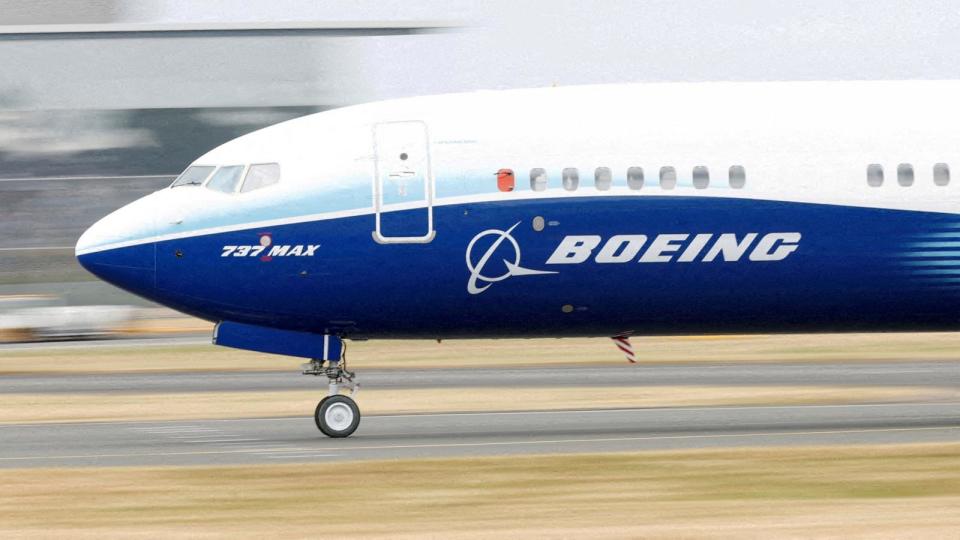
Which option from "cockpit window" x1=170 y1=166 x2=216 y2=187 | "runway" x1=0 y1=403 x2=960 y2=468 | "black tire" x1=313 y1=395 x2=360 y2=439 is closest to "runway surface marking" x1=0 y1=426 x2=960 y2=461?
"runway" x1=0 y1=403 x2=960 y2=468

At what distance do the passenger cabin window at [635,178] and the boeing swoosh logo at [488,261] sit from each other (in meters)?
1.43

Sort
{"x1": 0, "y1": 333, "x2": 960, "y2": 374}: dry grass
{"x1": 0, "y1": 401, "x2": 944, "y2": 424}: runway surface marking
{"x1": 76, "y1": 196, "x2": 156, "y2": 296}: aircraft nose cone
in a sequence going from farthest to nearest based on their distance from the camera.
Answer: {"x1": 0, "y1": 333, "x2": 960, "y2": 374}: dry grass < {"x1": 0, "y1": 401, "x2": 944, "y2": 424}: runway surface marking < {"x1": 76, "y1": 196, "x2": 156, "y2": 296}: aircraft nose cone

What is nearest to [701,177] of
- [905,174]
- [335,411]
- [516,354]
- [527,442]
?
[905,174]

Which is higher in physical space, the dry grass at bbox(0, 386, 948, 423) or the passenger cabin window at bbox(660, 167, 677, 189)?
the passenger cabin window at bbox(660, 167, 677, 189)

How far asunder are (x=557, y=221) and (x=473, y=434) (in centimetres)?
298

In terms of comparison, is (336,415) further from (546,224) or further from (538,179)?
(538,179)

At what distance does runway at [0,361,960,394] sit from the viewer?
30.1 metres

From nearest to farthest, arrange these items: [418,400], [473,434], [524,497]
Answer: [524,497] → [473,434] → [418,400]

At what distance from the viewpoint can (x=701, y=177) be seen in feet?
69.1

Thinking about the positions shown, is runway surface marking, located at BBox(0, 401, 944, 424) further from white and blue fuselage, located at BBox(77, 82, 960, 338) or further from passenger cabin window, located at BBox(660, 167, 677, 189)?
passenger cabin window, located at BBox(660, 167, 677, 189)

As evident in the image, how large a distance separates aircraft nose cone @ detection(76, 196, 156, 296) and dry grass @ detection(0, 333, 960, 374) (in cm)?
1480

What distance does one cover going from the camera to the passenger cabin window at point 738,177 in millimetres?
21078

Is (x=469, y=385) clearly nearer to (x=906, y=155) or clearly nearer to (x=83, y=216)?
(x=906, y=155)

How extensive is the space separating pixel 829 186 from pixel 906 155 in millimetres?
1080
